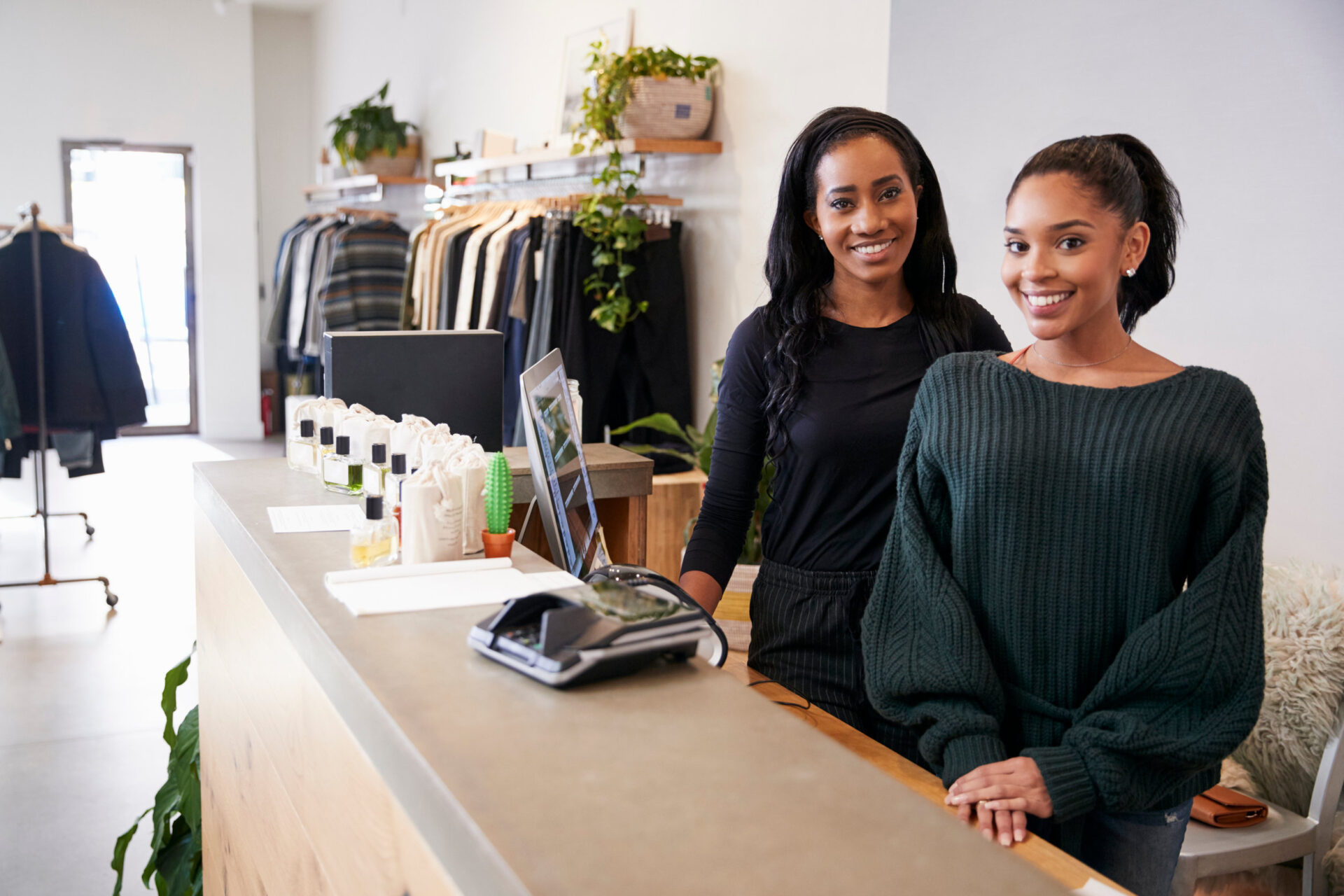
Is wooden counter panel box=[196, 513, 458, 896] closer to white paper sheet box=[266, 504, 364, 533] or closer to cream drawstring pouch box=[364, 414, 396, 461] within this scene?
white paper sheet box=[266, 504, 364, 533]

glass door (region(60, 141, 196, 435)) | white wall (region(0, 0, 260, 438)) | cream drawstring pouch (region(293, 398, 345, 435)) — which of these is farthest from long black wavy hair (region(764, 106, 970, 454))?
white wall (region(0, 0, 260, 438))

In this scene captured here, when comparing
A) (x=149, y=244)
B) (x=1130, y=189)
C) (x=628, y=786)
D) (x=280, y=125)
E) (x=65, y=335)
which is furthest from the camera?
(x=280, y=125)

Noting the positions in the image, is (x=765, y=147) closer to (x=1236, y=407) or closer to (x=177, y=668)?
(x=177, y=668)

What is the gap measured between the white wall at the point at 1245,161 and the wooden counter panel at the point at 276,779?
6.89 ft

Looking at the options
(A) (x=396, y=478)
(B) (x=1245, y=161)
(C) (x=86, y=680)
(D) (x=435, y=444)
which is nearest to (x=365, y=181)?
(C) (x=86, y=680)

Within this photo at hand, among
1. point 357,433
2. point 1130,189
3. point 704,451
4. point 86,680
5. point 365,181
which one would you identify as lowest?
point 86,680

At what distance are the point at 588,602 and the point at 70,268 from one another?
16.9ft

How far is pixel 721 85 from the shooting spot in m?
4.36

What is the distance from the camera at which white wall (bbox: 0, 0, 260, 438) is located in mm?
9070

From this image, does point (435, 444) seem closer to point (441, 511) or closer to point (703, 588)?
point (441, 511)

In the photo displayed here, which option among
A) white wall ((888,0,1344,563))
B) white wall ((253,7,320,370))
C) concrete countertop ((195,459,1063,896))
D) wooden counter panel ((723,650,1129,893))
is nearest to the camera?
concrete countertop ((195,459,1063,896))

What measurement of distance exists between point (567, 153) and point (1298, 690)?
3.44 meters

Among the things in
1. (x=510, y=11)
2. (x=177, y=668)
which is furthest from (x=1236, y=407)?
(x=510, y=11)

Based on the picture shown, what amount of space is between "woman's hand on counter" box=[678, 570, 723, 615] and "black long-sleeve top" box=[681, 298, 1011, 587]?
2cm
